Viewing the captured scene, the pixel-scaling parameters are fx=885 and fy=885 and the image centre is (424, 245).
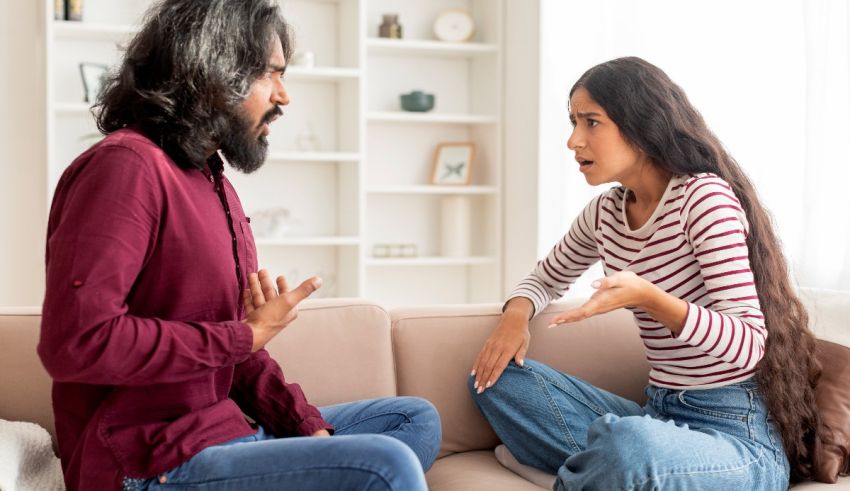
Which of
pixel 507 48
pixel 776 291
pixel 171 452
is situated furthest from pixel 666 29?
pixel 171 452

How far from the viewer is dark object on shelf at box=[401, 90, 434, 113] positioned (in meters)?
4.15

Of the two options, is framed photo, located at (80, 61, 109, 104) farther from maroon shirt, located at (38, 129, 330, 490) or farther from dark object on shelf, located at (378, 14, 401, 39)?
maroon shirt, located at (38, 129, 330, 490)

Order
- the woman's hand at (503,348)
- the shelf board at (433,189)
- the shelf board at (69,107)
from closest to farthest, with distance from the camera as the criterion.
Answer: the woman's hand at (503,348)
the shelf board at (69,107)
the shelf board at (433,189)

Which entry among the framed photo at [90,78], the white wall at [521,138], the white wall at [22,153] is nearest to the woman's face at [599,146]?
the white wall at [521,138]

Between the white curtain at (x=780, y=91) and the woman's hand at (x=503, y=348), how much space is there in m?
1.01

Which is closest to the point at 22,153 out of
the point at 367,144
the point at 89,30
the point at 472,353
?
the point at 89,30

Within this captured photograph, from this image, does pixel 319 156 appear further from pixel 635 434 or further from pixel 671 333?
pixel 635 434

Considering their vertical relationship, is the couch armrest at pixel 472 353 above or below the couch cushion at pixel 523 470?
above

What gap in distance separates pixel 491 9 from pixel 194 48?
3050mm

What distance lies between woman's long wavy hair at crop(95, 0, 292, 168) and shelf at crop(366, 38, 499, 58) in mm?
2644

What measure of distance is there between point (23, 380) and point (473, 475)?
0.91 metres

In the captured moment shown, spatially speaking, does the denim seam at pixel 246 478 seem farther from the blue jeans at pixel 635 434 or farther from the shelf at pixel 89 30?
the shelf at pixel 89 30

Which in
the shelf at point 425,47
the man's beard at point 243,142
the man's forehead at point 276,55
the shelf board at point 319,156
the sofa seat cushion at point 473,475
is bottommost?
the sofa seat cushion at point 473,475

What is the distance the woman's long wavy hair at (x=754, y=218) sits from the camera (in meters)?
1.72
